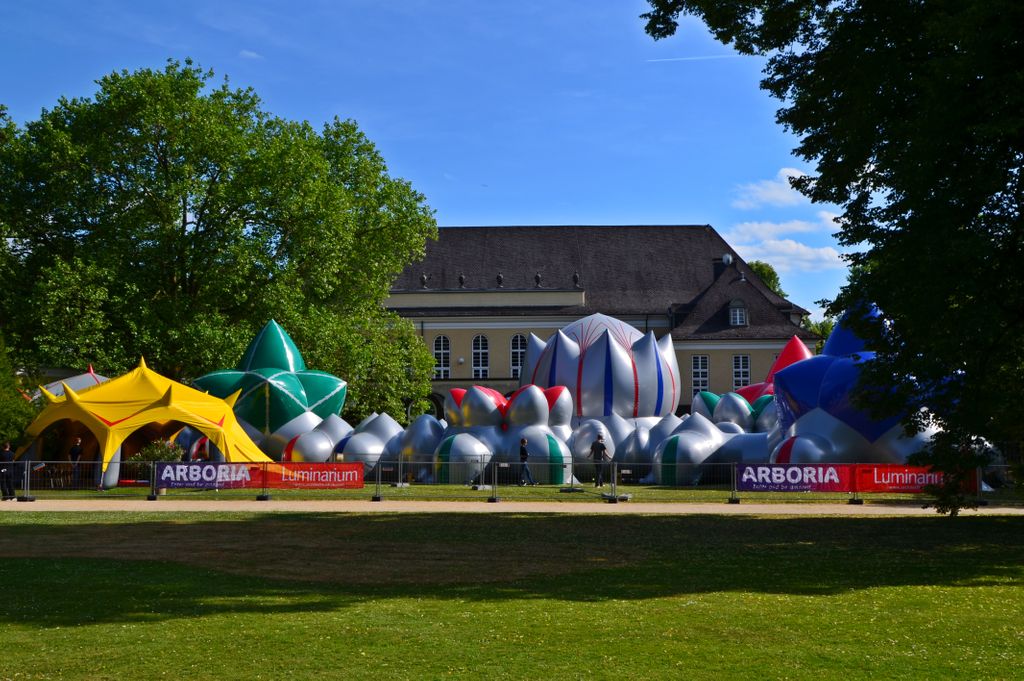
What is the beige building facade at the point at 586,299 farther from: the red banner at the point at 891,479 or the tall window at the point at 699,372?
the red banner at the point at 891,479

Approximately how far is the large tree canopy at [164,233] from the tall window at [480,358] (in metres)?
39.2

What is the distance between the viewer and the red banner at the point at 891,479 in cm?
2819

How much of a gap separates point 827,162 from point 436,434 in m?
19.4

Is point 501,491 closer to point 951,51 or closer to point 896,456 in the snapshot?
point 896,456

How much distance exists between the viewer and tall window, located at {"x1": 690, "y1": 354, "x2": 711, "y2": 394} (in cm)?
7869

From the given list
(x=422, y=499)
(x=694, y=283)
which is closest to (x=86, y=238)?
(x=422, y=499)

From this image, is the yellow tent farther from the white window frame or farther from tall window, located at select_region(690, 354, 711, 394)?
the white window frame

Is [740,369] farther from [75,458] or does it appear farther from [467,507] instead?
[467,507]

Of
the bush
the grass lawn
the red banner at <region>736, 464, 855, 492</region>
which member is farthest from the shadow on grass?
the bush

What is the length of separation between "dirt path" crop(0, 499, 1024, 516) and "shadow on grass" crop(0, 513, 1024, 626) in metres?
2.05

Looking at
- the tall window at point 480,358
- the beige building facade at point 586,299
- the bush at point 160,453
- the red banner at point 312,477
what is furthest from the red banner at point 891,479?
the tall window at point 480,358

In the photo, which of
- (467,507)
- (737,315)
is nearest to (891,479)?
(467,507)

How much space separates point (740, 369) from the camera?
7844 cm

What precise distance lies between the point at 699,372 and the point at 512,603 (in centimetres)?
6946
